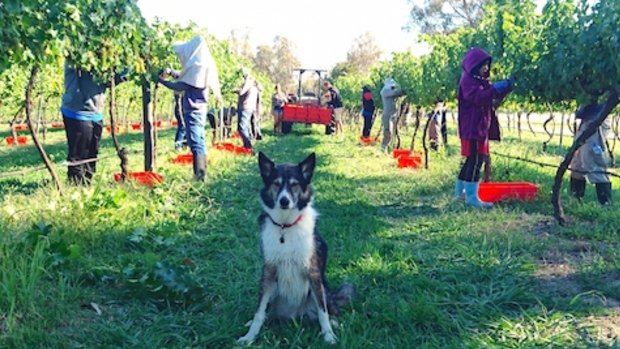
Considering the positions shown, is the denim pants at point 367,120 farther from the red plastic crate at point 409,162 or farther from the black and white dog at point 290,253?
the black and white dog at point 290,253

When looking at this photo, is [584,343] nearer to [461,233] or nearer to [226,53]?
[461,233]

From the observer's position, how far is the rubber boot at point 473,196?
7.27 m

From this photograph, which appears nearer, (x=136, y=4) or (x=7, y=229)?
(x=7, y=229)

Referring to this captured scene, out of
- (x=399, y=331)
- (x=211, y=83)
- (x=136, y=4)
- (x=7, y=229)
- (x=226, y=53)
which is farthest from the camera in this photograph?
(x=226, y=53)

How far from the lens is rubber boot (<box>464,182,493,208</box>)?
23.8ft

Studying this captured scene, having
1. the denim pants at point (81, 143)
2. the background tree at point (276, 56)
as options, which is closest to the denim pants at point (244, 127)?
the denim pants at point (81, 143)

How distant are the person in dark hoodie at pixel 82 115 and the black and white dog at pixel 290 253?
4312mm

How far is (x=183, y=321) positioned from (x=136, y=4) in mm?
3672

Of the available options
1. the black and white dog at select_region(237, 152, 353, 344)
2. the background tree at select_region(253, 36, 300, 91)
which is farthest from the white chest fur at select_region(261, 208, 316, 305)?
the background tree at select_region(253, 36, 300, 91)

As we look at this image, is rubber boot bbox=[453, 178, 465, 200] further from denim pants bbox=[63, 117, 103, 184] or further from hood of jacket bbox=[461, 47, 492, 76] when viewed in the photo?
denim pants bbox=[63, 117, 103, 184]

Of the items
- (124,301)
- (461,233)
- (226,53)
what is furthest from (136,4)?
(226,53)

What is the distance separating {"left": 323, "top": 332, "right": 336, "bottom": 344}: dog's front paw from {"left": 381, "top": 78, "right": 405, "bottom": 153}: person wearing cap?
37.7ft

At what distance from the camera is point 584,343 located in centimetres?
330

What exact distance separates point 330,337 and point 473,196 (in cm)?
450
